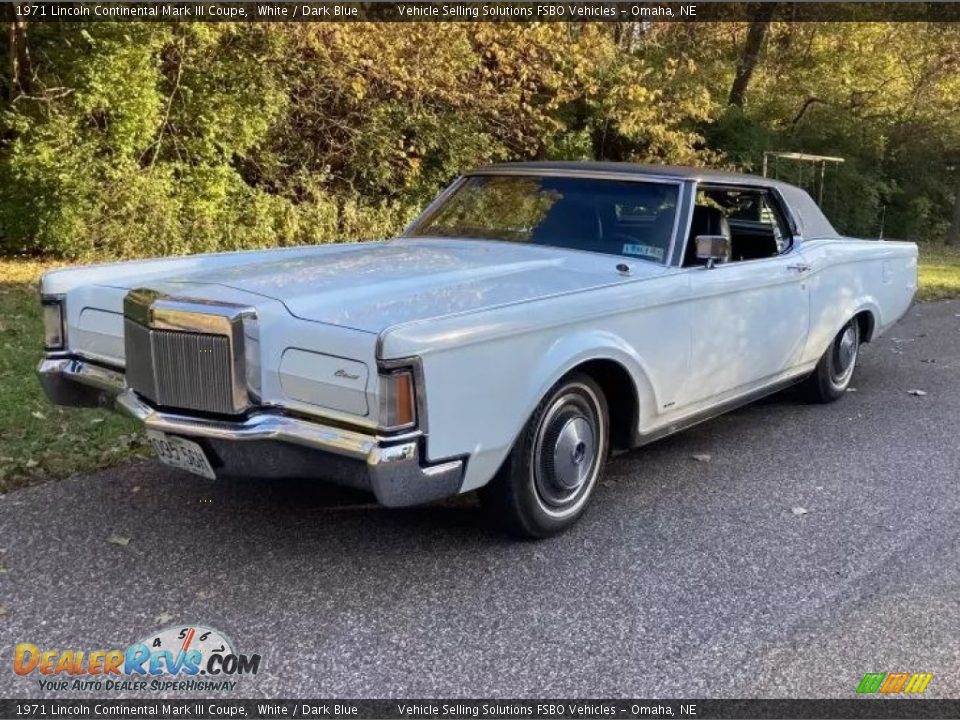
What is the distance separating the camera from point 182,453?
11.1 feet

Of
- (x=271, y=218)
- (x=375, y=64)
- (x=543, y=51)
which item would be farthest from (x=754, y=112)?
(x=271, y=218)

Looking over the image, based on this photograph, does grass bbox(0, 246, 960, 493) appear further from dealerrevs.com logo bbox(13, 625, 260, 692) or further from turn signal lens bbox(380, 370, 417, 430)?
turn signal lens bbox(380, 370, 417, 430)

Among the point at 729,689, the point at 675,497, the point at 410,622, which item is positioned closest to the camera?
the point at 729,689

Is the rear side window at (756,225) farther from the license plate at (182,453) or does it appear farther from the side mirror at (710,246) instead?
the license plate at (182,453)

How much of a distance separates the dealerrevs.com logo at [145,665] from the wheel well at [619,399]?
1924mm

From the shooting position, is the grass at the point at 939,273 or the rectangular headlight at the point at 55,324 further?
the grass at the point at 939,273

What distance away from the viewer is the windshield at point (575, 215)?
4.59 meters

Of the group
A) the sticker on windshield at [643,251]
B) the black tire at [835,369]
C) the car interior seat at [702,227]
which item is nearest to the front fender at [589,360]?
the sticker on windshield at [643,251]

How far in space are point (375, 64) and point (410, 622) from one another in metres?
10.9

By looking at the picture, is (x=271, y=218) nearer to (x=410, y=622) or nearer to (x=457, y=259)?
(x=457, y=259)

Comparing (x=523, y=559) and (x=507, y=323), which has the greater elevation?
(x=507, y=323)

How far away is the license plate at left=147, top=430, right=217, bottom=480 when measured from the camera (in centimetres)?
333

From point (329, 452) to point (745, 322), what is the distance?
2.65 meters

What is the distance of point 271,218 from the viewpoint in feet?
40.0
